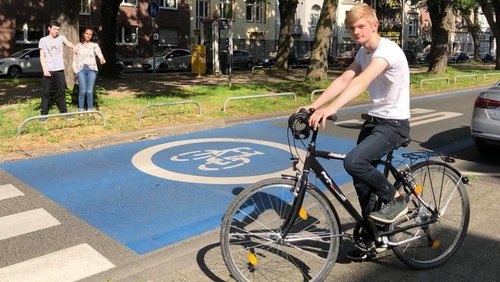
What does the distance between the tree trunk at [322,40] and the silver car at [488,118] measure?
10.4 meters

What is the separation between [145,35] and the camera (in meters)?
40.8

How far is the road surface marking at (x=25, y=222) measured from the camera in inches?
190

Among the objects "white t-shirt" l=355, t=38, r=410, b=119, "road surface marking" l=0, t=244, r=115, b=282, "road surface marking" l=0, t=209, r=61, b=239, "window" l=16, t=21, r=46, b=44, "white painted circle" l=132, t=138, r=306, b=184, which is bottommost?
"road surface marking" l=0, t=244, r=115, b=282

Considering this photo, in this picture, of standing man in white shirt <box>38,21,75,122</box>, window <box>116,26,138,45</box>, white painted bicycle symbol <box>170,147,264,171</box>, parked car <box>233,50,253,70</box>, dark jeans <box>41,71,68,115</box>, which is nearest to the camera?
white painted bicycle symbol <box>170,147,264,171</box>

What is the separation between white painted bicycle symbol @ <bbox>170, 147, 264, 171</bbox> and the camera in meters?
7.44

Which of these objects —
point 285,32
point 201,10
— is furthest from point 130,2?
point 285,32

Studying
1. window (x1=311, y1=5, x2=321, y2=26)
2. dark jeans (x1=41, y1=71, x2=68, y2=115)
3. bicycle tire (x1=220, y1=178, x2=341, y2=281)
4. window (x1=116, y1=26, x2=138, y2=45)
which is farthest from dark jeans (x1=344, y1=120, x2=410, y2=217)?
window (x1=311, y1=5, x2=321, y2=26)

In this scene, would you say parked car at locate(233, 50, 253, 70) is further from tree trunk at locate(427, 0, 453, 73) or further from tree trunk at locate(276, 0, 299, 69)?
tree trunk at locate(427, 0, 453, 73)

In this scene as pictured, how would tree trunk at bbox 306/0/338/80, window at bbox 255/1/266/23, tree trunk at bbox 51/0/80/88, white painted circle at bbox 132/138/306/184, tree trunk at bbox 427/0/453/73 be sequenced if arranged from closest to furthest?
white painted circle at bbox 132/138/306/184, tree trunk at bbox 51/0/80/88, tree trunk at bbox 306/0/338/80, tree trunk at bbox 427/0/453/73, window at bbox 255/1/266/23

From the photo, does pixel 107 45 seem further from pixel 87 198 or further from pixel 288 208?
pixel 288 208

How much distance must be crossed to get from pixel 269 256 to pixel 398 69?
1.63 meters

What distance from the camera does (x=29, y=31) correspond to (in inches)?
1380

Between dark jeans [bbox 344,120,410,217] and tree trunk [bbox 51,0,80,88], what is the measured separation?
29.8ft

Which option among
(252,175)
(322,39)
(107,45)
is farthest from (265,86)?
(252,175)
